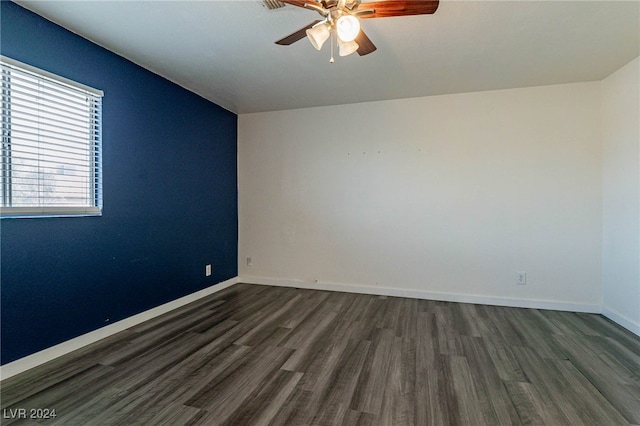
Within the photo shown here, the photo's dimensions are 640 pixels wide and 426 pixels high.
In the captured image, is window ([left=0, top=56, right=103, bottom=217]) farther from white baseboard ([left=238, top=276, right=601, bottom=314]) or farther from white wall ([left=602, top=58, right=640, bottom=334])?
white wall ([left=602, top=58, right=640, bottom=334])

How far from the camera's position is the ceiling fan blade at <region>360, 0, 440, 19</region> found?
1.53m

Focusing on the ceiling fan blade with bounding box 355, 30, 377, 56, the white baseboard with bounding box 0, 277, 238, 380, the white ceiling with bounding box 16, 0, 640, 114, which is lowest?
the white baseboard with bounding box 0, 277, 238, 380

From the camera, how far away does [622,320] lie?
2.71m

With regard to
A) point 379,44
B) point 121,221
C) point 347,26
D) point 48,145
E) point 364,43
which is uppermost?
point 379,44

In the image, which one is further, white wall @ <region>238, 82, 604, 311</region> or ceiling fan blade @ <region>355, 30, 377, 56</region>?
white wall @ <region>238, 82, 604, 311</region>

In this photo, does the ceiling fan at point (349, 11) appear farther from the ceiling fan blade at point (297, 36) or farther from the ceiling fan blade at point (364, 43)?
the ceiling fan blade at point (364, 43)

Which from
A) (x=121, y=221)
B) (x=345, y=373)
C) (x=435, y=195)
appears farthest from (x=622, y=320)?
(x=121, y=221)

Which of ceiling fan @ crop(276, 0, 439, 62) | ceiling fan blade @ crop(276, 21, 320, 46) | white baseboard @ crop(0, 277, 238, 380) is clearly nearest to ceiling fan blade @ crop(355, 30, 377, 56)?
ceiling fan @ crop(276, 0, 439, 62)

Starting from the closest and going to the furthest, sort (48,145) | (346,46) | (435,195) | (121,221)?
(346,46)
(48,145)
(121,221)
(435,195)

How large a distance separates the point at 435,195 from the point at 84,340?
3.68 m

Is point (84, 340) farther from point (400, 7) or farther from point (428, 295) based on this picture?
point (428, 295)

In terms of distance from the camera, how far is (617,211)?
2809 mm

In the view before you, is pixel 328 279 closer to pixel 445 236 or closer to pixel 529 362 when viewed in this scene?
pixel 445 236

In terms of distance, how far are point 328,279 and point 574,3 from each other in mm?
3385
